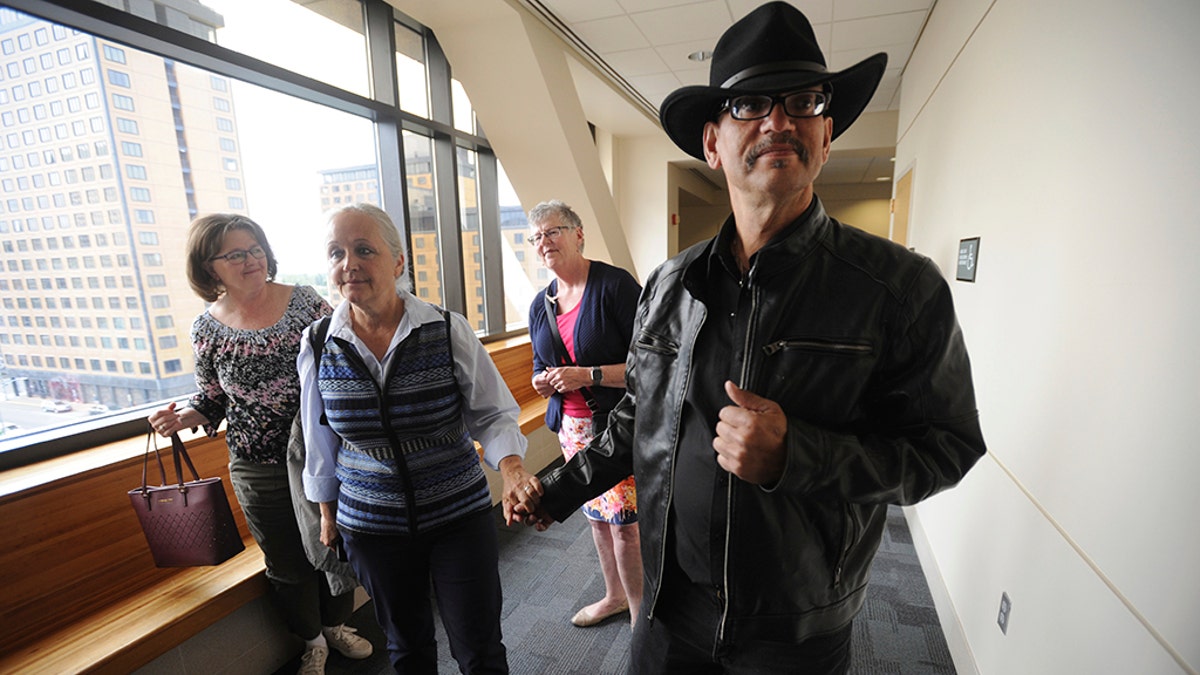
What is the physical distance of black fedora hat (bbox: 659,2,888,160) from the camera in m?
0.89

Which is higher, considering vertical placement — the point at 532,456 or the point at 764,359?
the point at 764,359

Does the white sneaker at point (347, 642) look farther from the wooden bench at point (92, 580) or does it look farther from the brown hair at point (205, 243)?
the brown hair at point (205, 243)

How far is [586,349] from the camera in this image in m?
1.98

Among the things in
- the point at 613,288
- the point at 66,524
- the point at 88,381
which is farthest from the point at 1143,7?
the point at 88,381

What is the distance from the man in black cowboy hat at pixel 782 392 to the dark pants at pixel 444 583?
623 millimetres

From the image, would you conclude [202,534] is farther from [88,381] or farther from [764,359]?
[764,359]

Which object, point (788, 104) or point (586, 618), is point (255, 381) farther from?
point (788, 104)

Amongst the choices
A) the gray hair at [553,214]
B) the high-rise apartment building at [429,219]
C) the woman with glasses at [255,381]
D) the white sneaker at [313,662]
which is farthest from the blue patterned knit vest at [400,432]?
the high-rise apartment building at [429,219]

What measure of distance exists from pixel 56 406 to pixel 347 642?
4.61 feet

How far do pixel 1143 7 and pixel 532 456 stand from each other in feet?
11.6

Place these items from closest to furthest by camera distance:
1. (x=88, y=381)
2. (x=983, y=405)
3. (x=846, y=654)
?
(x=846, y=654) < (x=983, y=405) < (x=88, y=381)

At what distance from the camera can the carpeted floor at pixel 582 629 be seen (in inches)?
81.8

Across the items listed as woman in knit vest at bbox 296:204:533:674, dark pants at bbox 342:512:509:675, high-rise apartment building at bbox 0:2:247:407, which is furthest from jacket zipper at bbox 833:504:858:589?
high-rise apartment building at bbox 0:2:247:407

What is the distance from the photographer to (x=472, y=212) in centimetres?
432
